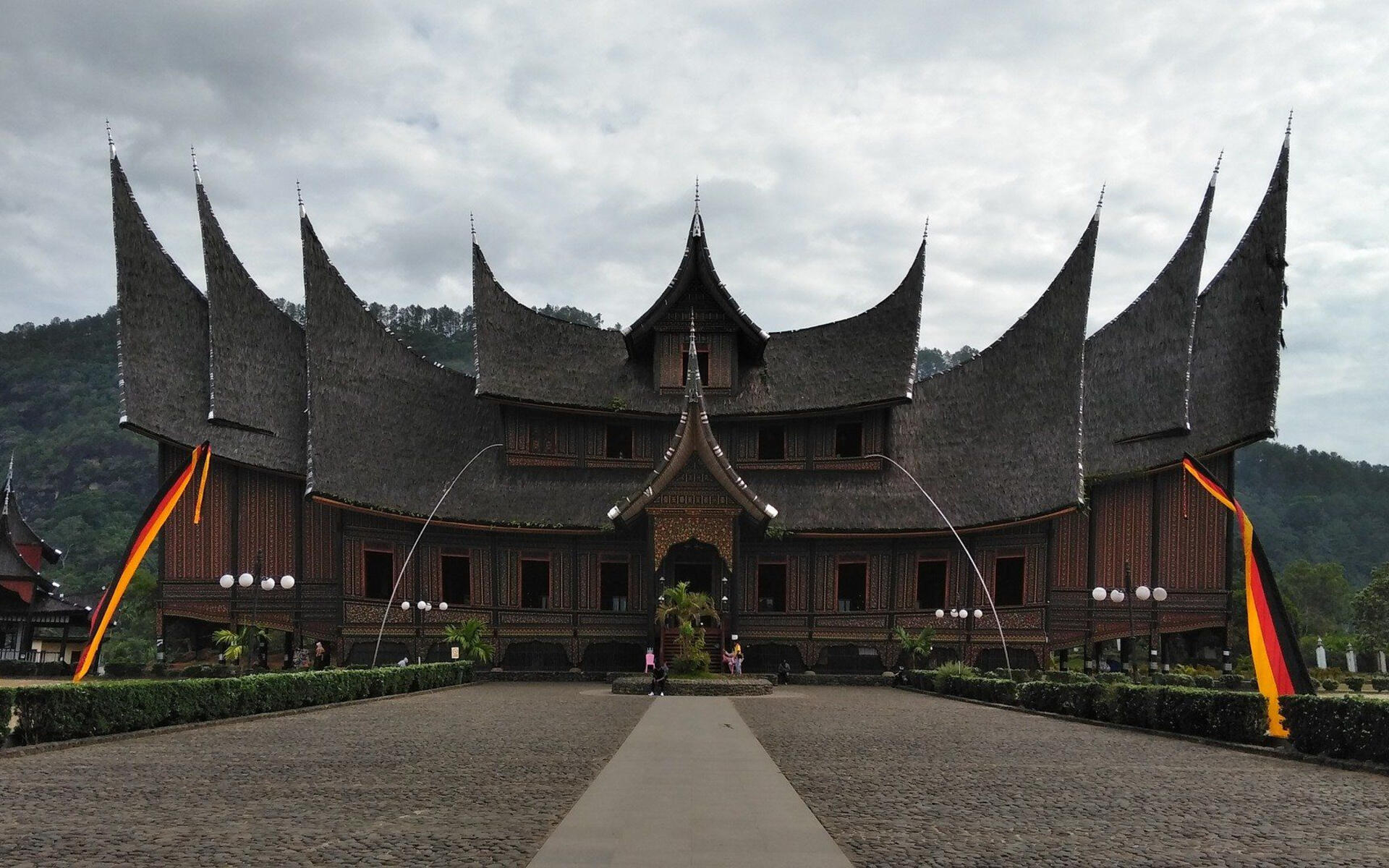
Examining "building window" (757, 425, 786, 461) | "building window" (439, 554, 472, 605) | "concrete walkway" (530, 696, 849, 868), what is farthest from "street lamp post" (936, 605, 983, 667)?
"concrete walkway" (530, 696, 849, 868)

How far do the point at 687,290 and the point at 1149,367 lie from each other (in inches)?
555

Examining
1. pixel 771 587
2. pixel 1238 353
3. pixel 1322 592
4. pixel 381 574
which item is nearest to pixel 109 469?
pixel 381 574

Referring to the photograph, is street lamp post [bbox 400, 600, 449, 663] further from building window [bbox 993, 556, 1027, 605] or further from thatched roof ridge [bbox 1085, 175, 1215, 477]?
thatched roof ridge [bbox 1085, 175, 1215, 477]

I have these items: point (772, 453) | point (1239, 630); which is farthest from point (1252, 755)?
point (1239, 630)

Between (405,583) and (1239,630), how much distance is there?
32443 millimetres

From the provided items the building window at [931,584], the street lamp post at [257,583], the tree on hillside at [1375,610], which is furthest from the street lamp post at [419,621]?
the tree on hillside at [1375,610]

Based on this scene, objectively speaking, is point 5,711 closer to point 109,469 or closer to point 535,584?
point 535,584

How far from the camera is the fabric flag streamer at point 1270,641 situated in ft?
46.4

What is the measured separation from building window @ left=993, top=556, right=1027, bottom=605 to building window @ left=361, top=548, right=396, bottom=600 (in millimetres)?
17194

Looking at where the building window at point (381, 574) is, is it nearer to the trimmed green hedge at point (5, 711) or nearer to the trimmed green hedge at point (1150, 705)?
the trimmed green hedge at point (1150, 705)

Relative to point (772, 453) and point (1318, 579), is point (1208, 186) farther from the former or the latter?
point (1318, 579)

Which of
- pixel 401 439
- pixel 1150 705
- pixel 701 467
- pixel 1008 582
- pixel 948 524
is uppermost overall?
pixel 401 439

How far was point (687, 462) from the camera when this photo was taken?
101ft

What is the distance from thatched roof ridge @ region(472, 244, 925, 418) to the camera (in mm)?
35406
